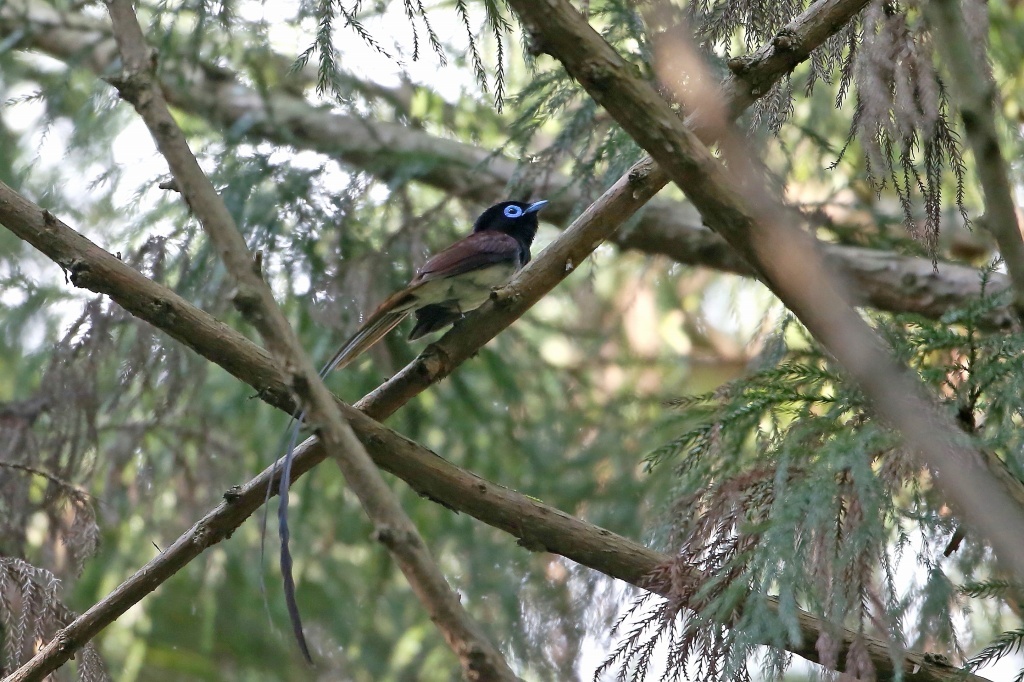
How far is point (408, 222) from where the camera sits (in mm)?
5637

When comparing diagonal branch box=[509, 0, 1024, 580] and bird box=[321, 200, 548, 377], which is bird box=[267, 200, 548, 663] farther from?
diagonal branch box=[509, 0, 1024, 580]

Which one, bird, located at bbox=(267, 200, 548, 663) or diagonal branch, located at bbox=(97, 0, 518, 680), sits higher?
Result: bird, located at bbox=(267, 200, 548, 663)

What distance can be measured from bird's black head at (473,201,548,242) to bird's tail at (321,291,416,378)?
1.03 metres

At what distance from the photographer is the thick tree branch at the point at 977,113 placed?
1.83 metres

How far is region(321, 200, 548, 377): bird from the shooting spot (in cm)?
358

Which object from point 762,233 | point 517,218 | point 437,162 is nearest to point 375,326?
point 517,218

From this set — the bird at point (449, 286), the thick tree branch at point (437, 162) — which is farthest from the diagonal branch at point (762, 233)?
the thick tree branch at point (437, 162)

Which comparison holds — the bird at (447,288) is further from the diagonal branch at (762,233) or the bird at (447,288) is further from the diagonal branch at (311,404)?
the diagonal branch at (762,233)

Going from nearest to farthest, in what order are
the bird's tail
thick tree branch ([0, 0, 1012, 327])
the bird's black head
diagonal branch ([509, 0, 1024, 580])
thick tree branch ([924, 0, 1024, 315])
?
thick tree branch ([924, 0, 1024, 315]) < diagonal branch ([509, 0, 1024, 580]) < the bird's tail < the bird's black head < thick tree branch ([0, 0, 1012, 327])

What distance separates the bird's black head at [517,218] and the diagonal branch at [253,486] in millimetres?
1862

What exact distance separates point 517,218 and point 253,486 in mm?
2077

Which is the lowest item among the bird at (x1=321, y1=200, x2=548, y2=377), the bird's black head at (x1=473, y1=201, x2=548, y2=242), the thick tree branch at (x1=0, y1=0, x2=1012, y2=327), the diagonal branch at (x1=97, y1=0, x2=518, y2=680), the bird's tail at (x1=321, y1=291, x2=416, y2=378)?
the diagonal branch at (x1=97, y1=0, x2=518, y2=680)

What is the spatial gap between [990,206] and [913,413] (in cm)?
45

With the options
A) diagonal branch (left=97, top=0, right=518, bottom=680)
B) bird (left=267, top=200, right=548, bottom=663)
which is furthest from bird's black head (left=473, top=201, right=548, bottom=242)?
diagonal branch (left=97, top=0, right=518, bottom=680)
